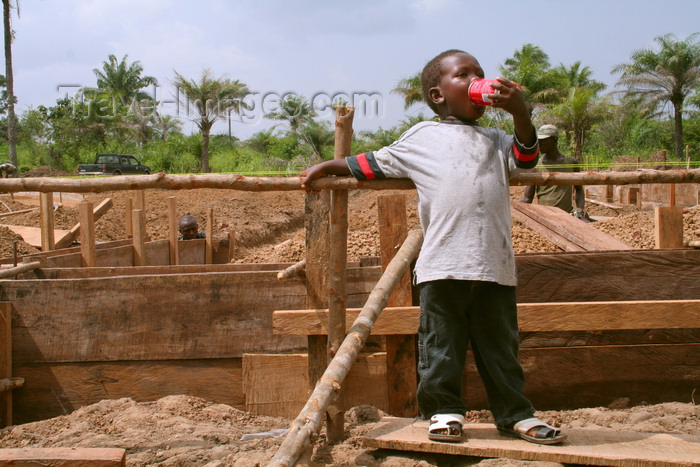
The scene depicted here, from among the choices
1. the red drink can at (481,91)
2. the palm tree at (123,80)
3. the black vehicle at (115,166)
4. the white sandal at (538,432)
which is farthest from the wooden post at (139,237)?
the palm tree at (123,80)

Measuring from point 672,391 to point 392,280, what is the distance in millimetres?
1613

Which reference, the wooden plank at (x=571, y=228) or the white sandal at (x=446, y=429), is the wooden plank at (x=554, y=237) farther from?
the white sandal at (x=446, y=429)

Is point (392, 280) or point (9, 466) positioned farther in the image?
point (392, 280)

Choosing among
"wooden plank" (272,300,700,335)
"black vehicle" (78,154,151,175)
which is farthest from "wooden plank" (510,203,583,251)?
"black vehicle" (78,154,151,175)

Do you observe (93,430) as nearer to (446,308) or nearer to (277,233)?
(446,308)

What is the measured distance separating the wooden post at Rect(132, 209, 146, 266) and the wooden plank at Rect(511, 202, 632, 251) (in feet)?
13.5

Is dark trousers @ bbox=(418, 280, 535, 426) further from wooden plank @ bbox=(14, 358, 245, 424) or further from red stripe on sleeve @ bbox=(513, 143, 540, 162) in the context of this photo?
wooden plank @ bbox=(14, 358, 245, 424)

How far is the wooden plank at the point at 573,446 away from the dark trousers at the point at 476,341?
0.41 feet

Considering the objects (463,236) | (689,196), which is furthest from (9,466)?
(689,196)

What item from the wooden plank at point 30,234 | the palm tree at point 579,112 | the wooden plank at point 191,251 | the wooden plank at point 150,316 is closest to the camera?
the wooden plank at point 150,316

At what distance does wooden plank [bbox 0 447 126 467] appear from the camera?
6.94ft

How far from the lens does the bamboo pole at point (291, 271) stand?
2.91 metres

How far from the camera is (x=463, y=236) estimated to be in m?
2.35

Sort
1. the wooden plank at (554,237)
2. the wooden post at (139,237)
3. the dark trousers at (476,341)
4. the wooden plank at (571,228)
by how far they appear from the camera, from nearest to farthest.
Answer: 1. the dark trousers at (476,341)
2. the wooden plank at (571,228)
3. the wooden plank at (554,237)
4. the wooden post at (139,237)
